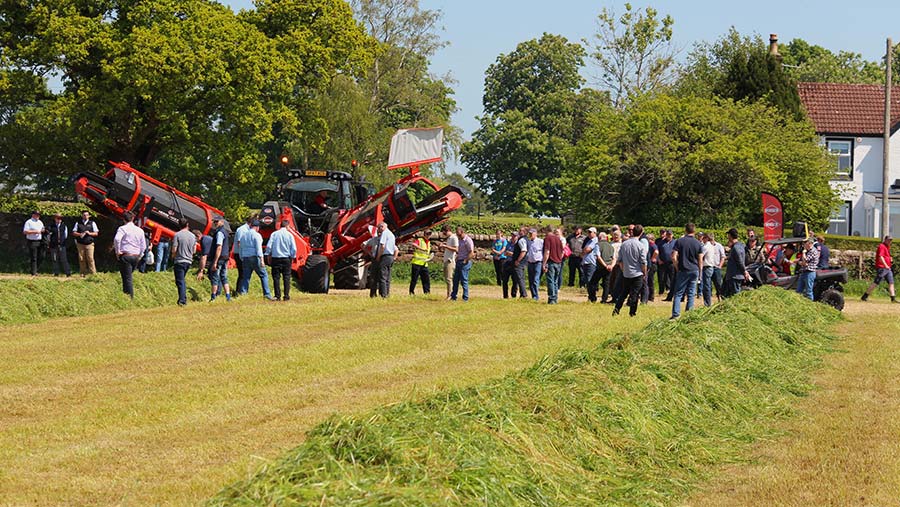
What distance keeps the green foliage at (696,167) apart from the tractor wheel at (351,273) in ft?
48.6

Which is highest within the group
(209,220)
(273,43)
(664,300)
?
(273,43)

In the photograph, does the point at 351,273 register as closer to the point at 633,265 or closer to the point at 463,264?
the point at 463,264

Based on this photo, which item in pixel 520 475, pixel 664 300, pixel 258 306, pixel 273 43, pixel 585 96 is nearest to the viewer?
pixel 520 475

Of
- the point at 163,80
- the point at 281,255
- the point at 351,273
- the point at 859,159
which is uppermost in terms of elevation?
the point at 163,80

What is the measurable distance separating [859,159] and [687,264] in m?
35.9

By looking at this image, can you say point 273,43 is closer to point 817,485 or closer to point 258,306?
point 258,306

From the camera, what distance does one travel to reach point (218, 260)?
77.4 ft

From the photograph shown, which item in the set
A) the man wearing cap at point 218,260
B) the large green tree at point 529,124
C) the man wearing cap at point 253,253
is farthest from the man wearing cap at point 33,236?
the large green tree at point 529,124

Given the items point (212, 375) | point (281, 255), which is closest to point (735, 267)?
point (281, 255)

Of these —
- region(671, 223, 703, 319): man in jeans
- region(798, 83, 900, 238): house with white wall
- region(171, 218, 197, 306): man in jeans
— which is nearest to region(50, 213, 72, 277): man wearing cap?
region(171, 218, 197, 306): man in jeans

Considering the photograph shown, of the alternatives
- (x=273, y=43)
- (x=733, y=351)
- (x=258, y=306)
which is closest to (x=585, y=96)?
(x=273, y=43)

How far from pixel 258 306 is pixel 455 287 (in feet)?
17.7

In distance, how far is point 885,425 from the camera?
11.1 m

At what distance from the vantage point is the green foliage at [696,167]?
1598 inches
